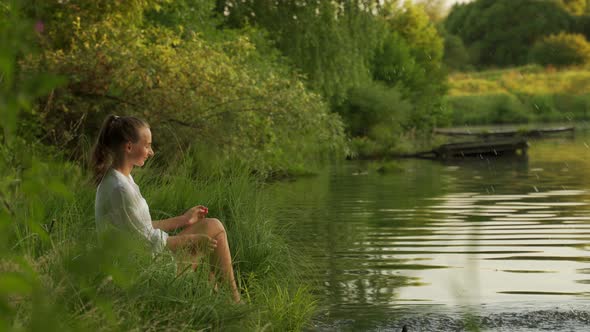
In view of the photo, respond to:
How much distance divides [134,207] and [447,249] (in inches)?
250

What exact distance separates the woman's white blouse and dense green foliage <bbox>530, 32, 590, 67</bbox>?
96909mm

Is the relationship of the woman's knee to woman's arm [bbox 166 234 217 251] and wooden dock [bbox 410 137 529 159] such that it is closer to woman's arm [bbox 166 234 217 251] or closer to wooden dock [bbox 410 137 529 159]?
woman's arm [bbox 166 234 217 251]

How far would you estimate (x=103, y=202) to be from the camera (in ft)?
22.7

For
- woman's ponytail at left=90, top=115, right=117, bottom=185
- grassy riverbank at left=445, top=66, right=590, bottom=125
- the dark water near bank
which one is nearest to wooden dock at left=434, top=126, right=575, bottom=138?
grassy riverbank at left=445, top=66, right=590, bottom=125

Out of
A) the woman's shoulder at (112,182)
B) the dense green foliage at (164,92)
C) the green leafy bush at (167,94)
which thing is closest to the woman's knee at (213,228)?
the woman's shoulder at (112,182)

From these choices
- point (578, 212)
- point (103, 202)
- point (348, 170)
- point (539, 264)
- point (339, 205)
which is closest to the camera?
point (103, 202)

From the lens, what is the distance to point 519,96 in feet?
269

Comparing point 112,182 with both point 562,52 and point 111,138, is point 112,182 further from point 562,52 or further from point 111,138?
point 562,52

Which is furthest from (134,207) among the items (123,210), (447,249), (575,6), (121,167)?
(575,6)

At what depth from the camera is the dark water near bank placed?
810cm

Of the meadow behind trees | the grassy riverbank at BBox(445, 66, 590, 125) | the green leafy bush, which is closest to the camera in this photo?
the green leafy bush

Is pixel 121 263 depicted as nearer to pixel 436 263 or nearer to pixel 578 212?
pixel 436 263

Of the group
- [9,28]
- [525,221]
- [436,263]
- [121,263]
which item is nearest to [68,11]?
[525,221]

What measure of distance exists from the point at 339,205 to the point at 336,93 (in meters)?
15.3
